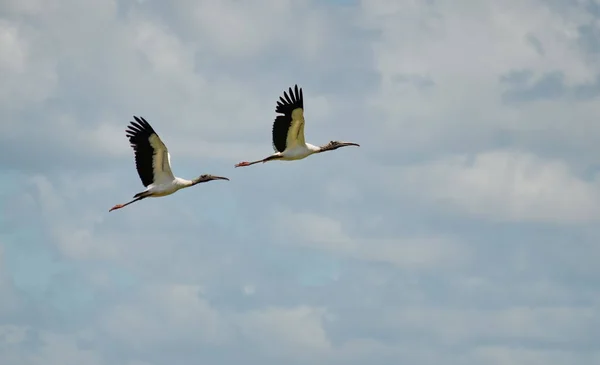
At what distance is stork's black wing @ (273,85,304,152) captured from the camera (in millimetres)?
75938

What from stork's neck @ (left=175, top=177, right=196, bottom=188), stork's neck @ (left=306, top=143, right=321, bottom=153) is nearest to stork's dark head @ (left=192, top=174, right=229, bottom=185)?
stork's neck @ (left=175, top=177, right=196, bottom=188)

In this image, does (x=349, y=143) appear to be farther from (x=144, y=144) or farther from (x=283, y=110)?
(x=144, y=144)

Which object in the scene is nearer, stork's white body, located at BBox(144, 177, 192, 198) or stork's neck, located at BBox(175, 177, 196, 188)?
stork's white body, located at BBox(144, 177, 192, 198)

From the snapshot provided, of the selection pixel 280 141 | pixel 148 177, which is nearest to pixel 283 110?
pixel 280 141

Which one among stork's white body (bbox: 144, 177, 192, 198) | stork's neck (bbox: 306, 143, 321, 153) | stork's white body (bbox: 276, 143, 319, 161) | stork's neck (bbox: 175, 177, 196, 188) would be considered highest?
stork's neck (bbox: 306, 143, 321, 153)

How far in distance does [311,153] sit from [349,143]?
4.11 meters

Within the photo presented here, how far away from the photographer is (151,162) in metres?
72.8

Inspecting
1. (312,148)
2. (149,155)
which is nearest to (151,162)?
(149,155)

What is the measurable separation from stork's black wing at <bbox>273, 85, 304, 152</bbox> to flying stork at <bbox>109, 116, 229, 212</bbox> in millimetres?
5178

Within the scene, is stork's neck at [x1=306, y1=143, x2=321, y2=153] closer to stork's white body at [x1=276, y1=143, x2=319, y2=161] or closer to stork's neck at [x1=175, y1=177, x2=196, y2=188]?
stork's white body at [x1=276, y1=143, x2=319, y2=161]

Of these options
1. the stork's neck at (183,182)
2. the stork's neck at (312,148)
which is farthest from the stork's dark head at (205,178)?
the stork's neck at (312,148)

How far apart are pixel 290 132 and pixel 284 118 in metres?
0.84

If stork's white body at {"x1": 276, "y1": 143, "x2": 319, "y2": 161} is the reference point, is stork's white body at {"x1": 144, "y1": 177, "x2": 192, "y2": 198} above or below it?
below

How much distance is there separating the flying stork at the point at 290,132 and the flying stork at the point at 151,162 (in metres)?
5.18
